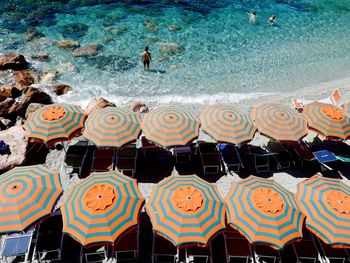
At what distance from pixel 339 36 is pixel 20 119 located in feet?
88.2

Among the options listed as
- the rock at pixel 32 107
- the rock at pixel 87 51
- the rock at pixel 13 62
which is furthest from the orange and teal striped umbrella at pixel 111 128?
the rock at pixel 13 62

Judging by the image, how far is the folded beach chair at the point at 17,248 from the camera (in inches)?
352

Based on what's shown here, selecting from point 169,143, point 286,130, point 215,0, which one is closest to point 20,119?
point 169,143

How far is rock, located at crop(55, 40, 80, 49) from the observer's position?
22.7 metres

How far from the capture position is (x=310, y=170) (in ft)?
43.0

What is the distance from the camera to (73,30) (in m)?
25.1

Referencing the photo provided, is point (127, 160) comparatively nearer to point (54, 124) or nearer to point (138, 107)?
point (54, 124)

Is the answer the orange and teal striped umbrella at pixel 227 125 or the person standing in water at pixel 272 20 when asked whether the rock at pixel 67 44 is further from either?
the person standing in water at pixel 272 20

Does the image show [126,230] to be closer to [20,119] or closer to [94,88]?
[20,119]

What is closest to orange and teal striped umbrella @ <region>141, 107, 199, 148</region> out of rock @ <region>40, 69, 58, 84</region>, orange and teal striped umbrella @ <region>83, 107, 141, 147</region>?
orange and teal striped umbrella @ <region>83, 107, 141, 147</region>

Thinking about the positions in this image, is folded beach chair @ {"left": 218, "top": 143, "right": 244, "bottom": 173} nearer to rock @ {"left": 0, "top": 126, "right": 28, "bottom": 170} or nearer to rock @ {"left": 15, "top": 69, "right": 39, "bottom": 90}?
rock @ {"left": 0, "top": 126, "right": 28, "bottom": 170}

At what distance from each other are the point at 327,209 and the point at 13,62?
20.6m

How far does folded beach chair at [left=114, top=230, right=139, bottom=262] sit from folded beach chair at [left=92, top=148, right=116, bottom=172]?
3.50 metres

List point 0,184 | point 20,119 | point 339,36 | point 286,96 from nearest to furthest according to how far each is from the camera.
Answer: point 0,184 < point 20,119 < point 286,96 < point 339,36
